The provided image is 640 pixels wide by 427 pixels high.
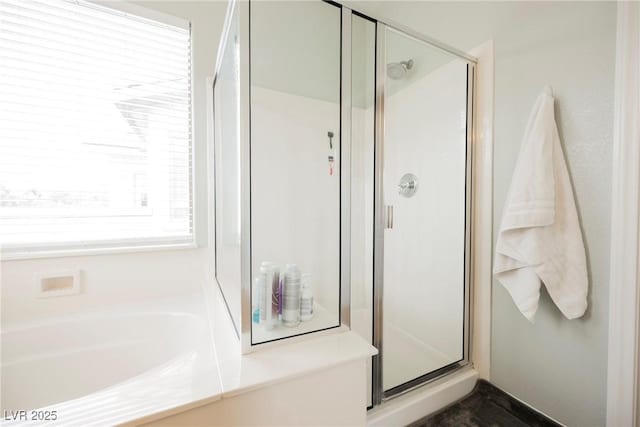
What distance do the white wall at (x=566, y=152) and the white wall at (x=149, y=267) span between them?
5.02 ft

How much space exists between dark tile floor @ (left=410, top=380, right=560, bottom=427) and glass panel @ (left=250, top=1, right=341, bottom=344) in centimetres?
68

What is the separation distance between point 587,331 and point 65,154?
94.5 inches

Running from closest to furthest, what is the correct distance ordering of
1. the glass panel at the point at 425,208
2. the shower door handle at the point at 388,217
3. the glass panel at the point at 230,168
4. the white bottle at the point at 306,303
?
1. the glass panel at the point at 230,168
2. the white bottle at the point at 306,303
3. the shower door handle at the point at 388,217
4. the glass panel at the point at 425,208

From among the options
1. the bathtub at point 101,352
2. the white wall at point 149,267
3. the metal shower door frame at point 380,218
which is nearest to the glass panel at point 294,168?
the metal shower door frame at point 380,218

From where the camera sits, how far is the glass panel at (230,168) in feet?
2.88

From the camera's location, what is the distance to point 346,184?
1023 millimetres

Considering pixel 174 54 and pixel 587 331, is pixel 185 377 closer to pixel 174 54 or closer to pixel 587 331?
pixel 587 331

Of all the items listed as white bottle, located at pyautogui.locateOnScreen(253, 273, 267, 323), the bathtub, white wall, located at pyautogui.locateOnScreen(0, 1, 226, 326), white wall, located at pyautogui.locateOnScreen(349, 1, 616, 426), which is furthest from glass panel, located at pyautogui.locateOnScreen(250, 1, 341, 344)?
white wall, located at pyautogui.locateOnScreen(349, 1, 616, 426)

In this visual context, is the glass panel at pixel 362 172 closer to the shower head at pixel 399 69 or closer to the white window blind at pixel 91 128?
the shower head at pixel 399 69

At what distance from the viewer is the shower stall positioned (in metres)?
0.93

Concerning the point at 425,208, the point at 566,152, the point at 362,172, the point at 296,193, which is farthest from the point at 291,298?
the point at 566,152

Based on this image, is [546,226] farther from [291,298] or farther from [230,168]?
[230,168]

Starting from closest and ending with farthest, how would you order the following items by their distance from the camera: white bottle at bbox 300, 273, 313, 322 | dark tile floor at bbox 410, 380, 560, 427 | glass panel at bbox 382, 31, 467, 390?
white bottle at bbox 300, 273, 313, 322 < dark tile floor at bbox 410, 380, 560, 427 < glass panel at bbox 382, 31, 467, 390

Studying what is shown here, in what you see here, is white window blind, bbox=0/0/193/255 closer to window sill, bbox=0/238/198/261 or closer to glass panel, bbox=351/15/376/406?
window sill, bbox=0/238/198/261
